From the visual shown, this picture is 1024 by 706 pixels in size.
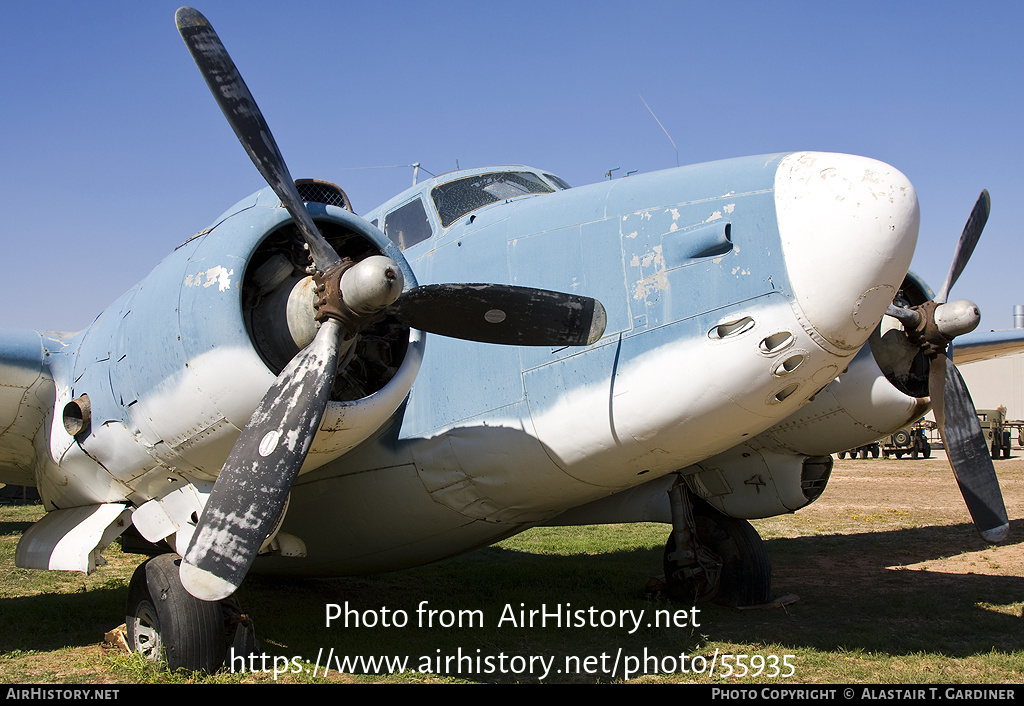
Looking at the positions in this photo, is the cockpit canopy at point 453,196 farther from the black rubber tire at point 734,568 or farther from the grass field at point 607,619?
the black rubber tire at point 734,568

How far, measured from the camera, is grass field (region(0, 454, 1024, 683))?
571 cm

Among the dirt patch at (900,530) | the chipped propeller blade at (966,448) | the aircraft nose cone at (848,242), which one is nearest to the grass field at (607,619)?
the dirt patch at (900,530)

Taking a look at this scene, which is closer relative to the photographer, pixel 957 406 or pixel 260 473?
pixel 260 473

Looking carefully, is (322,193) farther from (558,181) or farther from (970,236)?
(970,236)

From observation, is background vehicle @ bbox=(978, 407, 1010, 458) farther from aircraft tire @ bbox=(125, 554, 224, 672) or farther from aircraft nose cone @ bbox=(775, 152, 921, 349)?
aircraft tire @ bbox=(125, 554, 224, 672)

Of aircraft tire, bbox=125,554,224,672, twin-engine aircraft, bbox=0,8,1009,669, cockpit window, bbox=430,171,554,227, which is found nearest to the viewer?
twin-engine aircraft, bbox=0,8,1009,669

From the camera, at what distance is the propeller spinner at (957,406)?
6652 mm

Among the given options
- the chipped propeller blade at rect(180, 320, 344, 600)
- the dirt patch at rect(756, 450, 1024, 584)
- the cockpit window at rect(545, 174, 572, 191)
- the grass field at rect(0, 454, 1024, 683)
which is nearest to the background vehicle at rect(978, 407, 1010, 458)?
the dirt patch at rect(756, 450, 1024, 584)

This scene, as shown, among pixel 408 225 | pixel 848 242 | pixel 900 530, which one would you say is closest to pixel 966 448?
pixel 848 242

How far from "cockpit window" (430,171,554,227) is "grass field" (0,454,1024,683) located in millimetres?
3603

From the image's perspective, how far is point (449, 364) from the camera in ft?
20.3

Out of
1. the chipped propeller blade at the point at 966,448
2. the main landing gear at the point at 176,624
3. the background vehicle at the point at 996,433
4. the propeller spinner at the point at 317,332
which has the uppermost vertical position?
the propeller spinner at the point at 317,332

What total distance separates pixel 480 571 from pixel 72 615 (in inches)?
188

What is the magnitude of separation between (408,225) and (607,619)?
13.3 feet
